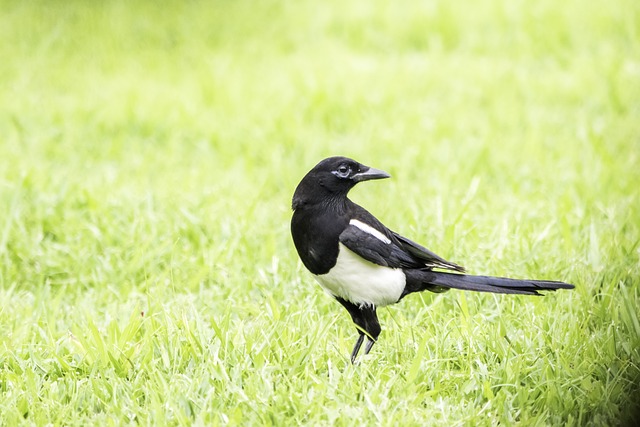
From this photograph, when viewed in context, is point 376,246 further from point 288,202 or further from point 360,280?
point 288,202

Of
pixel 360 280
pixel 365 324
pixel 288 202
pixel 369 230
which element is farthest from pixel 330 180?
pixel 288 202

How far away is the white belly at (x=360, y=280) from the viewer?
320cm

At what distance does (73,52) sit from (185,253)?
372 centimetres

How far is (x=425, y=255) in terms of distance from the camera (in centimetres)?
334

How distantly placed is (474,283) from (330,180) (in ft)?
2.19

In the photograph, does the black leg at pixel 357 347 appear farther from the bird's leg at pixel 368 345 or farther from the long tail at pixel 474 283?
the long tail at pixel 474 283

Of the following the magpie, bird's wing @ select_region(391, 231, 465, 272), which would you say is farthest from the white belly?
bird's wing @ select_region(391, 231, 465, 272)

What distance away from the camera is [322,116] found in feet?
21.5


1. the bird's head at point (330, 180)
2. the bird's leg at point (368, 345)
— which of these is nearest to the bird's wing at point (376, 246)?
the bird's head at point (330, 180)

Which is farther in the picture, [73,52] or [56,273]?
[73,52]

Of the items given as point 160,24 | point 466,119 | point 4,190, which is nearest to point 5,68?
point 160,24

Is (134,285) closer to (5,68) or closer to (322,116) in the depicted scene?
(322,116)

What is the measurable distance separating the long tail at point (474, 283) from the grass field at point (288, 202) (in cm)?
21

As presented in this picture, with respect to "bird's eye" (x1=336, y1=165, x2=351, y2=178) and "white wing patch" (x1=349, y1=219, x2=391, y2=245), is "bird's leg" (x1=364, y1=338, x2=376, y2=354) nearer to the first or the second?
→ "white wing patch" (x1=349, y1=219, x2=391, y2=245)
